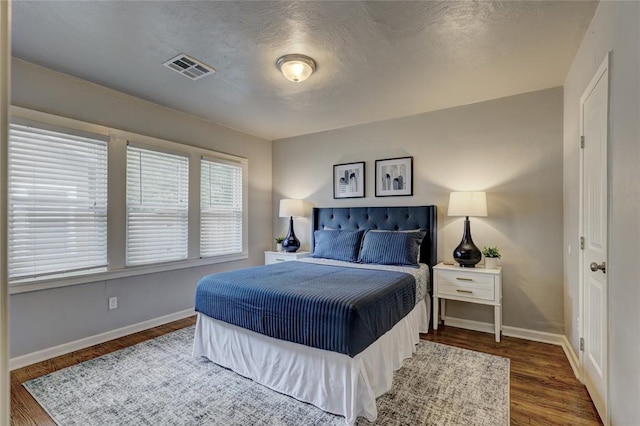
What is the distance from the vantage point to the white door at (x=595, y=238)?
74.4 inches

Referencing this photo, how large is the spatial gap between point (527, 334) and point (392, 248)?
162cm

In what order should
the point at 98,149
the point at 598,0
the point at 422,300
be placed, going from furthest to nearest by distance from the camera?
the point at 422,300
the point at 98,149
the point at 598,0

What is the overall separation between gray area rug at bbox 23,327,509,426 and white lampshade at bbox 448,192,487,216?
137cm

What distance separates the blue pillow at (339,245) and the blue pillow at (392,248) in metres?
0.13

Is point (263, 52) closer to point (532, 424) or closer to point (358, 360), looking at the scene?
point (358, 360)

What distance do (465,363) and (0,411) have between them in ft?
9.66

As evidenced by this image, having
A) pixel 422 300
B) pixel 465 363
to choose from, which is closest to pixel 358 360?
pixel 465 363

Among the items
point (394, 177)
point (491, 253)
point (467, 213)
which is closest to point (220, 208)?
point (394, 177)

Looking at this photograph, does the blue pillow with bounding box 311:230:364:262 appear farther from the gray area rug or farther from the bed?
the gray area rug

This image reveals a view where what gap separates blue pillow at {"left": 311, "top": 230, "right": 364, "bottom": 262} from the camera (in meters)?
3.81

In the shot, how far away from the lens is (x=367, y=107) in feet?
12.2

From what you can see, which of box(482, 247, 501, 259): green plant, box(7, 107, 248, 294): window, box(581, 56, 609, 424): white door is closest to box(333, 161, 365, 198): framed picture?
box(7, 107, 248, 294): window

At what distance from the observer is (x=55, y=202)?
2795 millimetres

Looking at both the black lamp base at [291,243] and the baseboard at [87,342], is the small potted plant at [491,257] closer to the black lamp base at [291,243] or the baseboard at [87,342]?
the black lamp base at [291,243]
